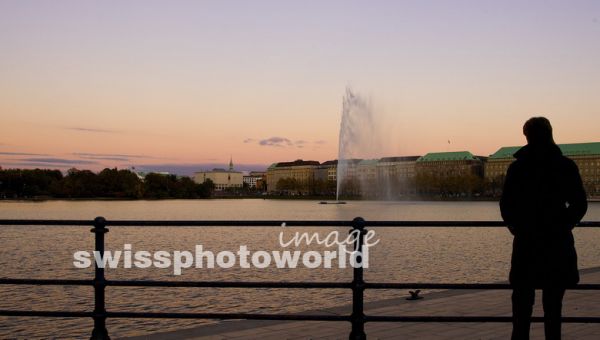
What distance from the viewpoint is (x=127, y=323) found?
14.7 metres

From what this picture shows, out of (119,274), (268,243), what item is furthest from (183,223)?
(268,243)

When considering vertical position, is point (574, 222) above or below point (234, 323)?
above

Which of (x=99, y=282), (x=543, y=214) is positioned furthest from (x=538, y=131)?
(x=99, y=282)

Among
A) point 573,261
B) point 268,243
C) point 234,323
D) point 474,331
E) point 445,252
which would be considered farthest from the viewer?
point 268,243

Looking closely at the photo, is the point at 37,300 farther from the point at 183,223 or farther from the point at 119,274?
the point at 183,223

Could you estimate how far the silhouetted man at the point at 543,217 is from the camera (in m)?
5.64

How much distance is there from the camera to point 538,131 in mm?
5852

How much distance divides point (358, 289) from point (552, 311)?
169 centimetres

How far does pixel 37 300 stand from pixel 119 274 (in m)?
5.51

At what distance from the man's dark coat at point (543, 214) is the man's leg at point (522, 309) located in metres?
0.15

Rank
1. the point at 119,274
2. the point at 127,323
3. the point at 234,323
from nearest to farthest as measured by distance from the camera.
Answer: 1. the point at 234,323
2. the point at 127,323
3. the point at 119,274

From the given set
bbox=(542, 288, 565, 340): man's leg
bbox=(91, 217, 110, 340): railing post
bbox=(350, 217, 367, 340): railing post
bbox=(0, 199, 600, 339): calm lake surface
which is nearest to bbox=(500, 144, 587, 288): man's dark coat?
bbox=(542, 288, 565, 340): man's leg

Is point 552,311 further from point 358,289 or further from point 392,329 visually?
point 392,329

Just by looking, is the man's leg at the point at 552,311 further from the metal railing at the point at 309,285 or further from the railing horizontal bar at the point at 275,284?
the railing horizontal bar at the point at 275,284
